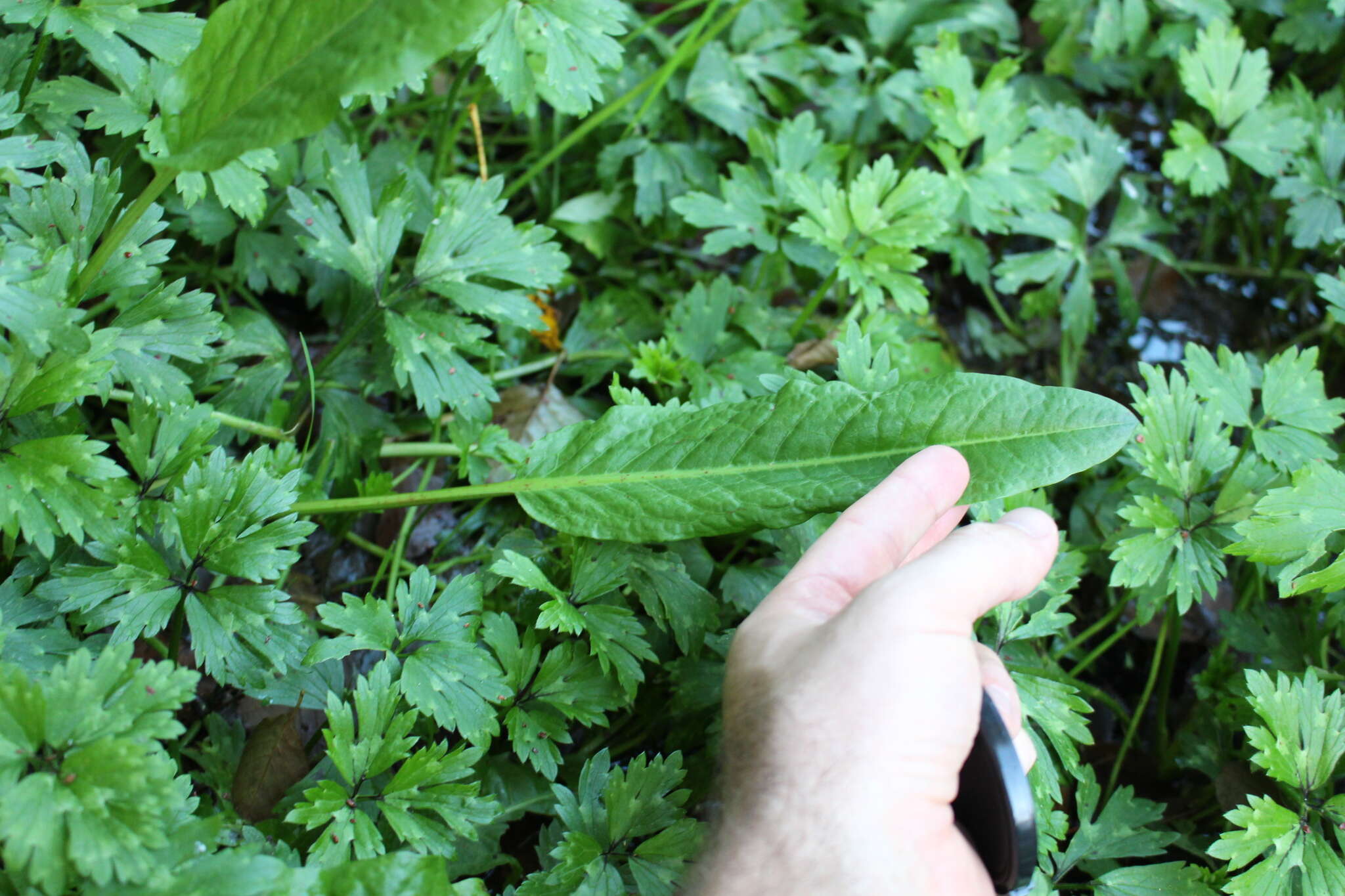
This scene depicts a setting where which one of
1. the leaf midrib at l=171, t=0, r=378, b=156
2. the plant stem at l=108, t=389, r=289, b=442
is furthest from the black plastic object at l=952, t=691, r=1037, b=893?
the plant stem at l=108, t=389, r=289, b=442

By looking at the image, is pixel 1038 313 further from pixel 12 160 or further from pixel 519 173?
pixel 12 160

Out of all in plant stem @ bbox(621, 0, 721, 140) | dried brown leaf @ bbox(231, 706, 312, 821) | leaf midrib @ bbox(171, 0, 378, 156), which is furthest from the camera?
plant stem @ bbox(621, 0, 721, 140)

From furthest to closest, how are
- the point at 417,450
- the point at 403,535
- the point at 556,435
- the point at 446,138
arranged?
the point at 446,138, the point at 417,450, the point at 403,535, the point at 556,435

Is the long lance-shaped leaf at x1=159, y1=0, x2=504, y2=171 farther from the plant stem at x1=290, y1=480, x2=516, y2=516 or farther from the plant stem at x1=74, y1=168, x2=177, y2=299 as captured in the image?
the plant stem at x1=290, y1=480, x2=516, y2=516

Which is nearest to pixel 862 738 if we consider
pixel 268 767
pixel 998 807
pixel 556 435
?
pixel 998 807

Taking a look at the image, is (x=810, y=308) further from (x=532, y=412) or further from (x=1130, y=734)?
(x=1130, y=734)
